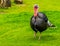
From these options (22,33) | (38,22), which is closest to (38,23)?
(38,22)

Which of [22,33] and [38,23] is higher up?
[38,23]

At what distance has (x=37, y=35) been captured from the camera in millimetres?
12023

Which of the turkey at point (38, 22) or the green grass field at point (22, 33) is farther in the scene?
the turkey at point (38, 22)

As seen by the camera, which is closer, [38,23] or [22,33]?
[38,23]

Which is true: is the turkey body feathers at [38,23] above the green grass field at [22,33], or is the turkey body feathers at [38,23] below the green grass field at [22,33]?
above

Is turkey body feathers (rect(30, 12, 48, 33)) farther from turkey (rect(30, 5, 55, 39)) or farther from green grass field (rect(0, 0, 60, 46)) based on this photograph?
green grass field (rect(0, 0, 60, 46))

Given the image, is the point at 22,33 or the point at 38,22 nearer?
the point at 38,22

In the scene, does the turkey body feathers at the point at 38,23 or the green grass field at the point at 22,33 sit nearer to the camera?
the green grass field at the point at 22,33

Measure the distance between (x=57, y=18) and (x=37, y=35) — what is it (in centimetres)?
352

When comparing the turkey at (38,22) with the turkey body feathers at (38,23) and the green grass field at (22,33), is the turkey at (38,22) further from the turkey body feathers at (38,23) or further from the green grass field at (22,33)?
the green grass field at (22,33)

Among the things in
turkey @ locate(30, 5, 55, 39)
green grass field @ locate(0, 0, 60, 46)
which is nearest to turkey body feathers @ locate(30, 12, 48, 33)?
turkey @ locate(30, 5, 55, 39)

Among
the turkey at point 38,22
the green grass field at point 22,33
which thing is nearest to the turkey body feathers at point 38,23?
the turkey at point 38,22

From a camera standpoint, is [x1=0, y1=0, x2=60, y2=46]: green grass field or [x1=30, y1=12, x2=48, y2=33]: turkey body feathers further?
[x1=30, y1=12, x2=48, y2=33]: turkey body feathers

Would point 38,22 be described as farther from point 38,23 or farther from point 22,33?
point 22,33
